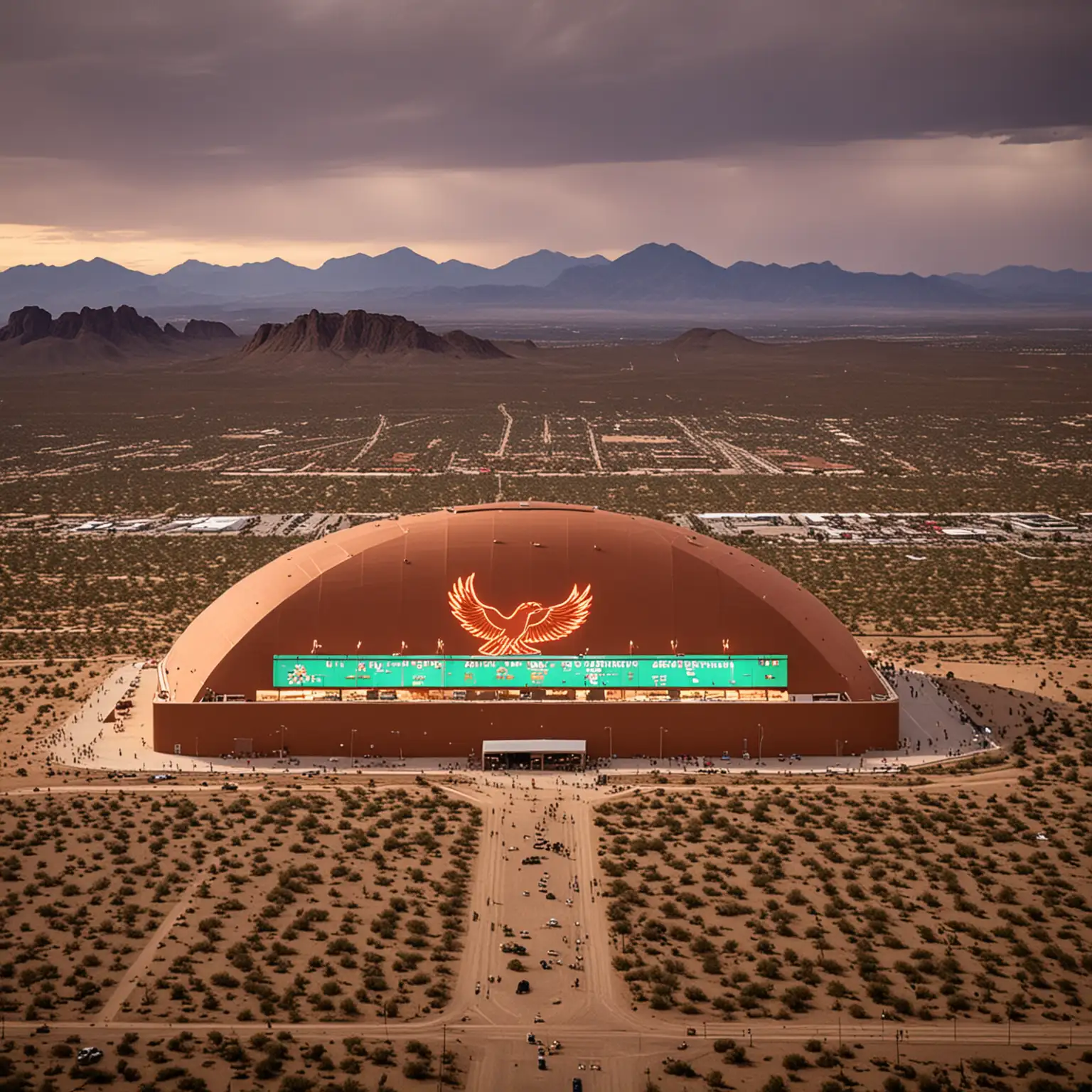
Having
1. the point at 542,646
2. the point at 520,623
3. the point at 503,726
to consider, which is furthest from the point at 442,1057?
the point at 520,623

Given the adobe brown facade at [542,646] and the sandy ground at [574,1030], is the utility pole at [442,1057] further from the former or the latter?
the adobe brown facade at [542,646]

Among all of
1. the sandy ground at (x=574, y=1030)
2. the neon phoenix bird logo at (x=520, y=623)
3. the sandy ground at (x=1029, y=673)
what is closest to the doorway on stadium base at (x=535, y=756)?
the neon phoenix bird logo at (x=520, y=623)

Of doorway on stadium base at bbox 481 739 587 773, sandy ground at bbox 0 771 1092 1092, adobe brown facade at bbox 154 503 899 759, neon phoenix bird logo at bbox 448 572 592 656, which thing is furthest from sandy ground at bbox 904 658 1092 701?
sandy ground at bbox 0 771 1092 1092

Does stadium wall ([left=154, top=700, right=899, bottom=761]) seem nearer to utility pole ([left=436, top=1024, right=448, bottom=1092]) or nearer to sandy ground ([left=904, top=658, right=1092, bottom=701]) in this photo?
sandy ground ([left=904, top=658, right=1092, bottom=701])

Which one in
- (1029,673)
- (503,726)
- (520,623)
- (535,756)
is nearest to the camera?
(535,756)

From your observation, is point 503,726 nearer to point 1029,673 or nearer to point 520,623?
point 520,623
